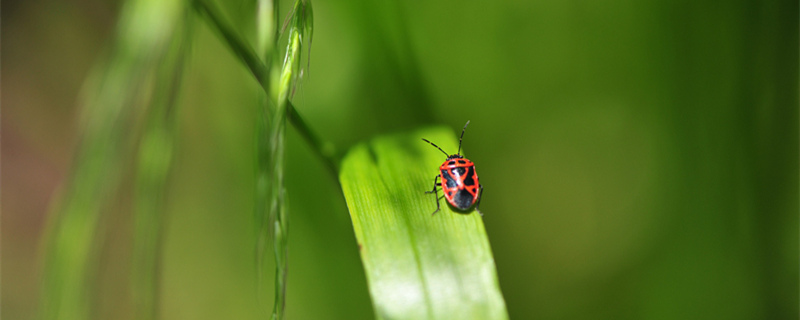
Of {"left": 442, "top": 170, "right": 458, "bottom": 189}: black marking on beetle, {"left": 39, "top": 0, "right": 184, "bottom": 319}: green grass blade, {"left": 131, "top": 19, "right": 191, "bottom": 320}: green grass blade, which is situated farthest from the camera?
{"left": 442, "top": 170, "right": 458, "bottom": 189}: black marking on beetle

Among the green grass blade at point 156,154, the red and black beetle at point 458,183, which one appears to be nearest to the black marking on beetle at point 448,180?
the red and black beetle at point 458,183

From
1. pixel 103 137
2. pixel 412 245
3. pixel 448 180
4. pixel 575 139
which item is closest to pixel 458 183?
pixel 448 180

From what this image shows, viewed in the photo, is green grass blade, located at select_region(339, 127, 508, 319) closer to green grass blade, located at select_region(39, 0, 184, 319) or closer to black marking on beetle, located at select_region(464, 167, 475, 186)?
black marking on beetle, located at select_region(464, 167, 475, 186)

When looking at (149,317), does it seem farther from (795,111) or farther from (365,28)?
(795,111)

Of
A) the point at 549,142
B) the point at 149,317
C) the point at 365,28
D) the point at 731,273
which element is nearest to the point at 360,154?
the point at 365,28

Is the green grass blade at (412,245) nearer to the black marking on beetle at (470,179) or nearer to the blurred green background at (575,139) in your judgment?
the black marking on beetle at (470,179)

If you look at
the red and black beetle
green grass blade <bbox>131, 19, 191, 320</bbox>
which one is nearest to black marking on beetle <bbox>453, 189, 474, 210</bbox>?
the red and black beetle
